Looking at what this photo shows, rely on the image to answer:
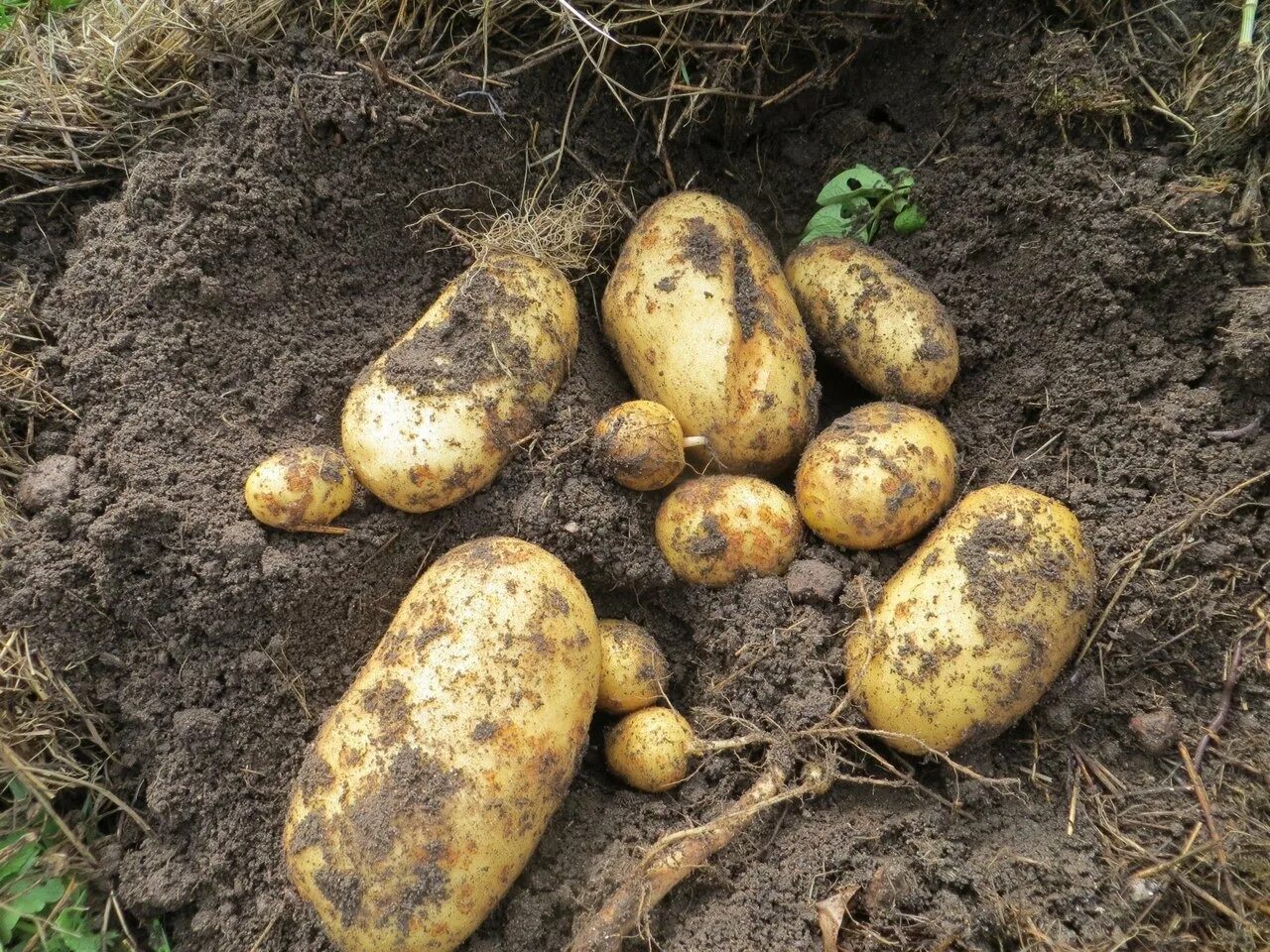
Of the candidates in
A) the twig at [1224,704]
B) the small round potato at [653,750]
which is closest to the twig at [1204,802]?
the twig at [1224,704]

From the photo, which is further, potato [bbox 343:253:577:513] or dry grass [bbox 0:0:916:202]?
dry grass [bbox 0:0:916:202]

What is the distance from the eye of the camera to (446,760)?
175cm

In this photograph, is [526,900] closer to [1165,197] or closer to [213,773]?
[213,773]

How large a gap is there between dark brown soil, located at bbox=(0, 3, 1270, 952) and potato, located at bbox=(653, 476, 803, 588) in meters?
0.06

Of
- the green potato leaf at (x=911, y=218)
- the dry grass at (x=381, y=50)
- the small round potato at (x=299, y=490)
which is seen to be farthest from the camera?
the green potato leaf at (x=911, y=218)

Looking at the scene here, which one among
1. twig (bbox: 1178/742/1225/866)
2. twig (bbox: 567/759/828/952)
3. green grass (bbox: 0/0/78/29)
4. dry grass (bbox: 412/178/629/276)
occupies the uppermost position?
green grass (bbox: 0/0/78/29)

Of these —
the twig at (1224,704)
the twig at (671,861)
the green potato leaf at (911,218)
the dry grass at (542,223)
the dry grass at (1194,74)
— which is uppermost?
the dry grass at (542,223)

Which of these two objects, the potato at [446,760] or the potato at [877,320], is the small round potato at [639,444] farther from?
the potato at [877,320]

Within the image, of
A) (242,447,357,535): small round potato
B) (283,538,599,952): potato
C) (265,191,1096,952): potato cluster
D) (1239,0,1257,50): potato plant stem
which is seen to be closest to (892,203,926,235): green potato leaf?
(265,191,1096,952): potato cluster

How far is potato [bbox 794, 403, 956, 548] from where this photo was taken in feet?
6.84

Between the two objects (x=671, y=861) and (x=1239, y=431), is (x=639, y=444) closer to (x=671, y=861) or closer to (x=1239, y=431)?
(x=671, y=861)

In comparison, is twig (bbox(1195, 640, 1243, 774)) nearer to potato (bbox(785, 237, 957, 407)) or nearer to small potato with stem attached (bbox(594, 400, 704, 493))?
potato (bbox(785, 237, 957, 407))

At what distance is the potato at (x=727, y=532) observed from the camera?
2.12 meters

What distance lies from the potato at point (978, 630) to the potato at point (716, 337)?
1.88 ft
